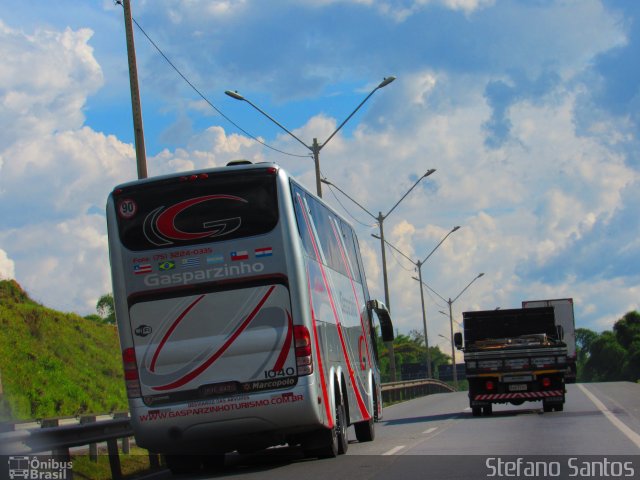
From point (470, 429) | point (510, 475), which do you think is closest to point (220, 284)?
point (510, 475)

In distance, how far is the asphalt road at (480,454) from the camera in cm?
1227

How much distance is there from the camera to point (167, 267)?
1373cm

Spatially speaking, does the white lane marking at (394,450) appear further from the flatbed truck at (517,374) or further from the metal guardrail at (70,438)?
the flatbed truck at (517,374)

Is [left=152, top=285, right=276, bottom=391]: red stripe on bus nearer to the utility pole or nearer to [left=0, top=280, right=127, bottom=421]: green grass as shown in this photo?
the utility pole

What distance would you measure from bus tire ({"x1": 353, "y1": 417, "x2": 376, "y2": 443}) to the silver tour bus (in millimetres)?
4659

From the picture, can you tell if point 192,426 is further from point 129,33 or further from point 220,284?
point 129,33

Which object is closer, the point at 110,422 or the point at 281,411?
the point at 281,411

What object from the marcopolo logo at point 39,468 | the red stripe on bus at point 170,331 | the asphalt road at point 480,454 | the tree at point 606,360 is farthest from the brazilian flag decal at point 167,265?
the tree at point 606,360

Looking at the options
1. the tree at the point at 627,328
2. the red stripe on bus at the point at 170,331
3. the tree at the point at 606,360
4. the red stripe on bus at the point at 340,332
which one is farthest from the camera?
the tree at the point at 606,360

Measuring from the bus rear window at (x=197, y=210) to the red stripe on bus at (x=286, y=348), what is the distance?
122cm

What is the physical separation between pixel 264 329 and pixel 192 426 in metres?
1.52

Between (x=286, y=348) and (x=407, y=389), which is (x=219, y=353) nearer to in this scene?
(x=286, y=348)

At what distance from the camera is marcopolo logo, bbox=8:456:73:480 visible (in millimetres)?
11422

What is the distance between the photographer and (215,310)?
534 inches
